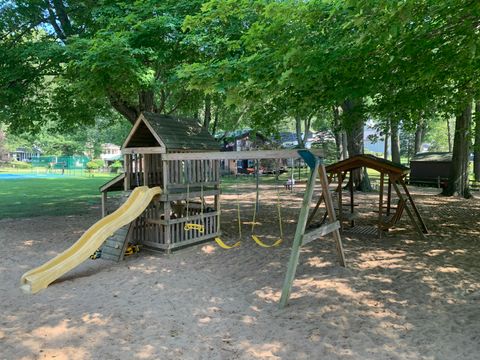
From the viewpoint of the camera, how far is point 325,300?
5457mm

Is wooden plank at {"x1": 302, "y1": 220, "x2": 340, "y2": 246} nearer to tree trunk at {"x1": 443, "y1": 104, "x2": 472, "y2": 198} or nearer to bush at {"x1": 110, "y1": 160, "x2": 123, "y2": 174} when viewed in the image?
tree trunk at {"x1": 443, "y1": 104, "x2": 472, "y2": 198}

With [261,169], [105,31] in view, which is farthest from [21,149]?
[105,31]

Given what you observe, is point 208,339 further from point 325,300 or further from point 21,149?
point 21,149

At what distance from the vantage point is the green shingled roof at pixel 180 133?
8719 mm

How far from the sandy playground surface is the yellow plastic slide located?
21 cm

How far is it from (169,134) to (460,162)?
50.6 ft

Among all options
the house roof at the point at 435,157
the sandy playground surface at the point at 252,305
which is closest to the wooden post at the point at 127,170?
the sandy playground surface at the point at 252,305

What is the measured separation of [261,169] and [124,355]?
38.5 m

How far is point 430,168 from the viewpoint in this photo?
26.9 m

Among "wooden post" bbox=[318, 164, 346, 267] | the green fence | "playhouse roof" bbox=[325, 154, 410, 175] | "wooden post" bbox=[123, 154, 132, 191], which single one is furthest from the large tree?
the green fence

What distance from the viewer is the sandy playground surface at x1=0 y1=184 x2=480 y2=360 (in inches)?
165

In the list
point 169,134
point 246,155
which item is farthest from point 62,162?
point 246,155

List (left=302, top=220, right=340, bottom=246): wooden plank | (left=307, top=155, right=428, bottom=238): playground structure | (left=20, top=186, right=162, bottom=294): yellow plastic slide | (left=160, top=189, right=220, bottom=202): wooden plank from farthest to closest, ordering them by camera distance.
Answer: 1. (left=307, top=155, right=428, bottom=238): playground structure
2. (left=160, top=189, right=220, bottom=202): wooden plank
3. (left=20, top=186, right=162, bottom=294): yellow plastic slide
4. (left=302, top=220, right=340, bottom=246): wooden plank

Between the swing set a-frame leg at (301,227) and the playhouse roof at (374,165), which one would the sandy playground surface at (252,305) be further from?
the playhouse roof at (374,165)
